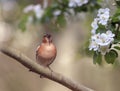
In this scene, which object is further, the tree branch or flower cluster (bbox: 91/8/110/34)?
flower cluster (bbox: 91/8/110/34)

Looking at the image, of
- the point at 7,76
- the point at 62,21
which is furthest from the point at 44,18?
the point at 7,76

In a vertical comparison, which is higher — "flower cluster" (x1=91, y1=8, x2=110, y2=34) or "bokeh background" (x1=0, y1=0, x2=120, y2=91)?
"flower cluster" (x1=91, y1=8, x2=110, y2=34)

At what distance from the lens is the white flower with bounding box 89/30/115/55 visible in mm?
838

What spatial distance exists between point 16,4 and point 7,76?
2.56 ft

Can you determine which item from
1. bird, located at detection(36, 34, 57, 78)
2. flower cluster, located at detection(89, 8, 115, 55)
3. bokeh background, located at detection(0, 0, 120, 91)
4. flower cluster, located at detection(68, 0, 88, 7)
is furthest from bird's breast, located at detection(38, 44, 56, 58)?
bokeh background, located at detection(0, 0, 120, 91)

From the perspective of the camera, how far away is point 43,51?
0.65 metres

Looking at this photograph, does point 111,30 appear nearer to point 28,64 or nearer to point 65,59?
point 28,64

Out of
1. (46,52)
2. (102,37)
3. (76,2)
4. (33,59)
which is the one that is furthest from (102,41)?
(33,59)

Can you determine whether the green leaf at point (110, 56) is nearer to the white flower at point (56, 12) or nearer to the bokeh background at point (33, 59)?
the white flower at point (56, 12)

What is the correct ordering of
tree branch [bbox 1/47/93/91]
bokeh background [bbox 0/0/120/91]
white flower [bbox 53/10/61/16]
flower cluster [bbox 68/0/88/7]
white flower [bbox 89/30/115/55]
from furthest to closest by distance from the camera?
1. bokeh background [bbox 0/0/120/91]
2. white flower [bbox 53/10/61/16]
3. flower cluster [bbox 68/0/88/7]
4. white flower [bbox 89/30/115/55]
5. tree branch [bbox 1/47/93/91]

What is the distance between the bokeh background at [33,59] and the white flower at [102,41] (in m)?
1.30

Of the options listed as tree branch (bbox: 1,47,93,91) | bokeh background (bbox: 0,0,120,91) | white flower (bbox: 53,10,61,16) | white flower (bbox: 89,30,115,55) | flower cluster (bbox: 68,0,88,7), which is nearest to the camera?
tree branch (bbox: 1,47,93,91)

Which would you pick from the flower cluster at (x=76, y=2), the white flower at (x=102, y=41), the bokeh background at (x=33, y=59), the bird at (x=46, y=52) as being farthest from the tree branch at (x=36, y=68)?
the bokeh background at (x=33, y=59)

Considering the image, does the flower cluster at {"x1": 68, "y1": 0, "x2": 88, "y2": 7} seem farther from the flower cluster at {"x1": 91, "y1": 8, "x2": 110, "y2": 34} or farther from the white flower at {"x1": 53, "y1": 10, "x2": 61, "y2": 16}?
the flower cluster at {"x1": 91, "y1": 8, "x2": 110, "y2": 34}
